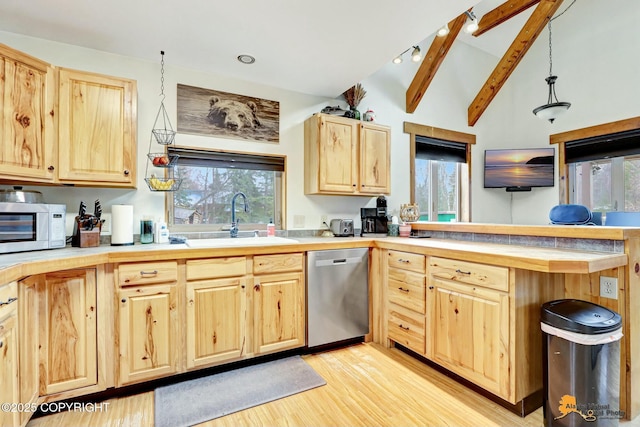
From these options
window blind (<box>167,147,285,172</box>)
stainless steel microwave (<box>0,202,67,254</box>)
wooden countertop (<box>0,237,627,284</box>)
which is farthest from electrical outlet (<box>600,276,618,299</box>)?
stainless steel microwave (<box>0,202,67,254</box>)

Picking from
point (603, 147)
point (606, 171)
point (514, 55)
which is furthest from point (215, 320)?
point (606, 171)

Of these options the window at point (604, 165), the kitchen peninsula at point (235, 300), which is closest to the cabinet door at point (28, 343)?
the kitchen peninsula at point (235, 300)

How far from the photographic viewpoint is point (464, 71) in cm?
440

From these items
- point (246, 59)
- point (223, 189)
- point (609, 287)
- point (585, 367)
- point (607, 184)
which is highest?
point (246, 59)

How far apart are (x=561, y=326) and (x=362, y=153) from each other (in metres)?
2.16

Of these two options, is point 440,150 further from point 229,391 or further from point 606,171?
point 229,391

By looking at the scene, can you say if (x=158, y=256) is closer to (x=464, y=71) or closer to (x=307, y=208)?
(x=307, y=208)

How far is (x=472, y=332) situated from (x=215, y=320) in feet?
5.80

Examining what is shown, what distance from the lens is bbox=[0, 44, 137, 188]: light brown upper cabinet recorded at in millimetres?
1773

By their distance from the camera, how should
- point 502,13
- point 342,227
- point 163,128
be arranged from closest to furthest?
1. point 163,128
2. point 342,227
3. point 502,13

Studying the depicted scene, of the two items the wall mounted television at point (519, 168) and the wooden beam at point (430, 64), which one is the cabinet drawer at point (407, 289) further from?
the wall mounted television at point (519, 168)

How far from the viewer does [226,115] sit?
2.81 metres

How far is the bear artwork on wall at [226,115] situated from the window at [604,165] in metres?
4.22

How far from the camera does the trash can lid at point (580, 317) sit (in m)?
1.51
